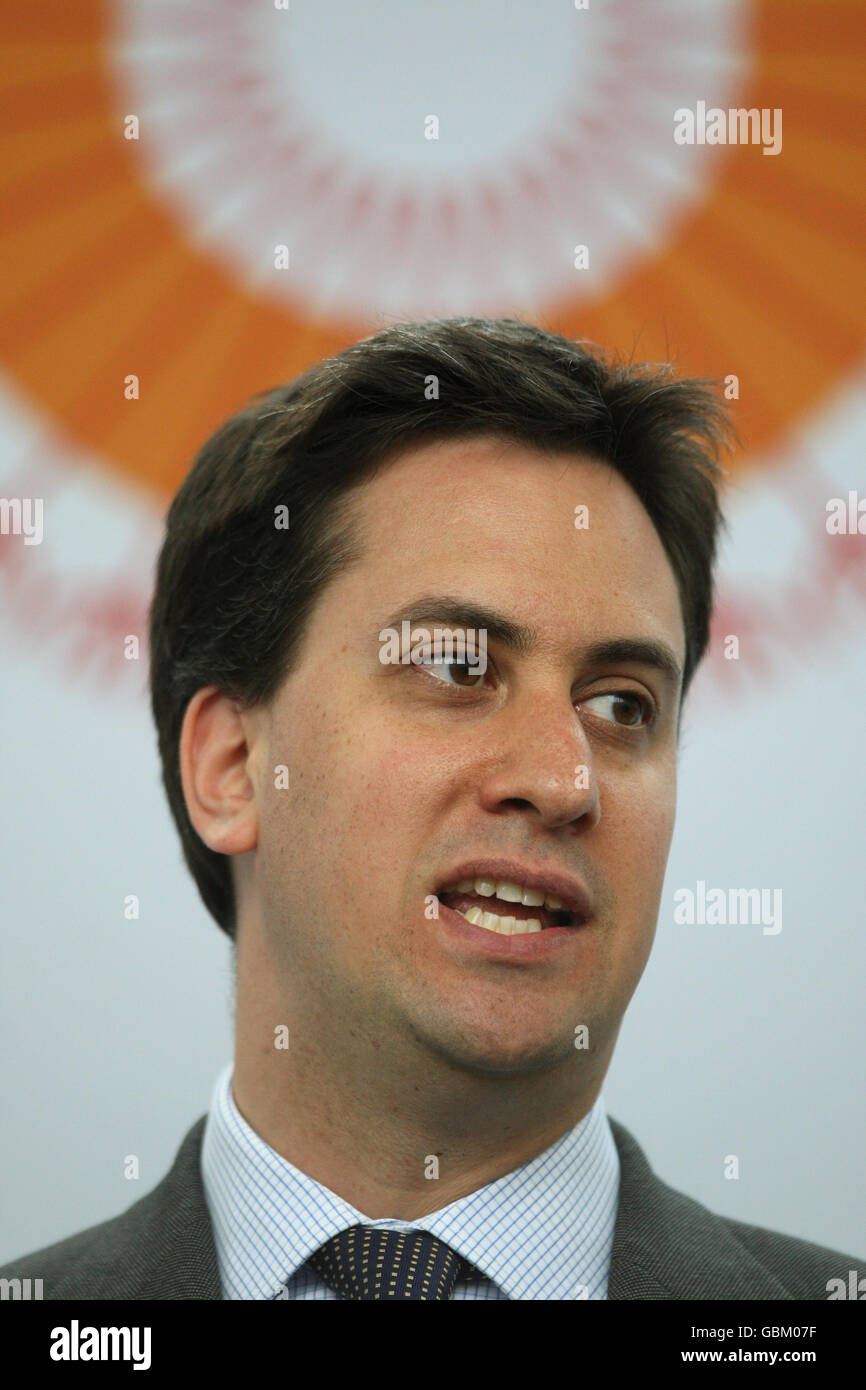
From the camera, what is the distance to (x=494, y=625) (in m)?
1.80

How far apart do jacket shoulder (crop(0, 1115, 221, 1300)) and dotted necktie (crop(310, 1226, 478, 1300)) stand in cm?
18

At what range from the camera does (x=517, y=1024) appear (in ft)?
5.60

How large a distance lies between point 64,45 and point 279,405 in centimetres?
157

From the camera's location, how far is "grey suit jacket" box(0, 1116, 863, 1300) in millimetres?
1850

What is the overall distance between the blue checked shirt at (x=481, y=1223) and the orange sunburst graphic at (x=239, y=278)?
173cm

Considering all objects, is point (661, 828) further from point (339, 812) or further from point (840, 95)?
point (840, 95)

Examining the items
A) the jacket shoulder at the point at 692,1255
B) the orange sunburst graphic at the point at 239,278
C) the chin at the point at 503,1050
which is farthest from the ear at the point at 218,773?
the orange sunburst graphic at the point at 239,278

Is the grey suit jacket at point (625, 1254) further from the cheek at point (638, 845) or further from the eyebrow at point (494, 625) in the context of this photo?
the eyebrow at point (494, 625)

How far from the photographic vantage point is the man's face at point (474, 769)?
67.6 inches

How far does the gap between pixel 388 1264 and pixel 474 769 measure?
0.61m

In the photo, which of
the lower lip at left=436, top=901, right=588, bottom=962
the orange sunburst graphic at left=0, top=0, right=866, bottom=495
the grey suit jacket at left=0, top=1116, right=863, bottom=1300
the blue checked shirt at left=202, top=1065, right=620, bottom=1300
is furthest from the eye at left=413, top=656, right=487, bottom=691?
the orange sunburst graphic at left=0, top=0, right=866, bottom=495

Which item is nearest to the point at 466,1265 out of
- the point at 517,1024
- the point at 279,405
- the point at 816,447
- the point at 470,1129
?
the point at 470,1129

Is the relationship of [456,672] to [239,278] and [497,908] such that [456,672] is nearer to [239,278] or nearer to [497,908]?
[497,908]

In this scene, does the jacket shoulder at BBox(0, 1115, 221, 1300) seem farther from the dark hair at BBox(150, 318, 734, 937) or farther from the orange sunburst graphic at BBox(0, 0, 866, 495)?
the orange sunburst graphic at BBox(0, 0, 866, 495)
